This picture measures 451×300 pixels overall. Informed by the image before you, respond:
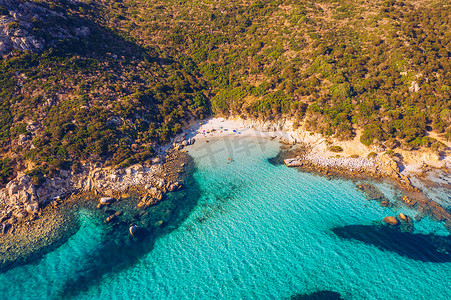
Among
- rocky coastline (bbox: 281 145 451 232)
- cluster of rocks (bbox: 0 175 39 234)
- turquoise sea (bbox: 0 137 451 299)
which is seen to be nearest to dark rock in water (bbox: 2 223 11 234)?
cluster of rocks (bbox: 0 175 39 234)

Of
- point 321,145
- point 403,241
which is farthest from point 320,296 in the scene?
point 321,145

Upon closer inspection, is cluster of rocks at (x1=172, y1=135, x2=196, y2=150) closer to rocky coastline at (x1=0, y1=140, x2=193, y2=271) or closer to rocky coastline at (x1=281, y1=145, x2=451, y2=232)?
rocky coastline at (x1=0, y1=140, x2=193, y2=271)

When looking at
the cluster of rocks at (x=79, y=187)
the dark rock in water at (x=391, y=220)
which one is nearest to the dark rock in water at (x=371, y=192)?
the dark rock in water at (x=391, y=220)

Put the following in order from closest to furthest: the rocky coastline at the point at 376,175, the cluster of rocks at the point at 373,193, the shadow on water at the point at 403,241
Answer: the shadow on water at the point at 403,241 → the rocky coastline at the point at 376,175 → the cluster of rocks at the point at 373,193

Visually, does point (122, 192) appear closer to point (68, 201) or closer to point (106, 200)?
point (106, 200)

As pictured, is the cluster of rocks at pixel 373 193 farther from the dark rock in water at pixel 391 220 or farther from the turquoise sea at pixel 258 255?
the dark rock in water at pixel 391 220

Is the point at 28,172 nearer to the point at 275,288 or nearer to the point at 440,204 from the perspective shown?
the point at 275,288
